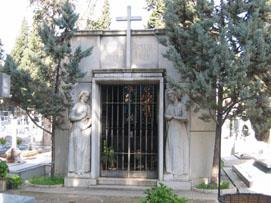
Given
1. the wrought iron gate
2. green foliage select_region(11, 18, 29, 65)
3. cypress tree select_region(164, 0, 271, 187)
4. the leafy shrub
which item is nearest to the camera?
the leafy shrub

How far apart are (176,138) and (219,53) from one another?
2525 millimetres

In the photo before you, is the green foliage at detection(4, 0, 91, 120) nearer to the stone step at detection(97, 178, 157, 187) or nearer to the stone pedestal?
the stone pedestal

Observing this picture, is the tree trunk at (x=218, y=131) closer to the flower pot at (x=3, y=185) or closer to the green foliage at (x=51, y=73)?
the green foliage at (x=51, y=73)

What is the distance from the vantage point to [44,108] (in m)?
12.1

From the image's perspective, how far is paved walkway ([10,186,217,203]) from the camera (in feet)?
34.7

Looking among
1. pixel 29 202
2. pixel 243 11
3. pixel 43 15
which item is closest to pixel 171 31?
pixel 243 11

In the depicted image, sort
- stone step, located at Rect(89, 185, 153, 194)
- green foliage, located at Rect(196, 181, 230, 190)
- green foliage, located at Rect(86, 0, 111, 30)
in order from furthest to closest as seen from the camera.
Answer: green foliage, located at Rect(86, 0, 111, 30) < stone step, located at Rect(89, 185, 153, 194) < green foliage, located at Rect(196, 181, 230, 190)

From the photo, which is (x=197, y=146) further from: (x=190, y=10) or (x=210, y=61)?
(x=190, y=10)

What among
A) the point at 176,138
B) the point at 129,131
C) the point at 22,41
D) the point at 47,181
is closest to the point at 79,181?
the point at 47,181

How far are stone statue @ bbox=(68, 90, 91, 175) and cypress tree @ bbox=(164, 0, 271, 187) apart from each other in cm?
255

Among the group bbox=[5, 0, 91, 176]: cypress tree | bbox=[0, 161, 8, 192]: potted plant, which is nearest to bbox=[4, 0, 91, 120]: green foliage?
bbox=[5, 0, 91, 176]: cypress tree

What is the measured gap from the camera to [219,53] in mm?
10969

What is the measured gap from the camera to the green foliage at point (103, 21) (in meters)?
24.1

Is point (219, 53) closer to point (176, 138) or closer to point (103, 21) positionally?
point (176, 138)
